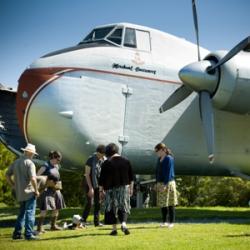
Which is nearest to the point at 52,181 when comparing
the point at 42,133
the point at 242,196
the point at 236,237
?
the point at 42,133

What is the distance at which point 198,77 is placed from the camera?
597 inches

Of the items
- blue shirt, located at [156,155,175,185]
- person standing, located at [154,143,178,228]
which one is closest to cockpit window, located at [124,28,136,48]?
person standing, located at [154,143,178,228]

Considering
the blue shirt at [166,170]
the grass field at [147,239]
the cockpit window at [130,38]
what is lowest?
the grass field at [147,239]

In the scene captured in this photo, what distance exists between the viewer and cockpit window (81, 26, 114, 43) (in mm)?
17188

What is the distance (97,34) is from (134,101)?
121 inches

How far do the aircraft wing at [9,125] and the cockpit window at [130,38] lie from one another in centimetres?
443

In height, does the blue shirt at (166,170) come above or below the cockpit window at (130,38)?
below

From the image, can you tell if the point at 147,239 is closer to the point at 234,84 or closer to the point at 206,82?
the point at 206,82

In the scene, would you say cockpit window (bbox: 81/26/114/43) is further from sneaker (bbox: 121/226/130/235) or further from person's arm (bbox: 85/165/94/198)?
sneaker (bbox: 121/226/130/235)

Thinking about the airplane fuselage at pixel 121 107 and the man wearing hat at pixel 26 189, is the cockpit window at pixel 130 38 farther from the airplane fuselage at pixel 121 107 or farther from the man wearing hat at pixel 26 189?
the man wearing hat at pixel 26 189

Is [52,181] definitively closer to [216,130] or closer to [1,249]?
[1,249]

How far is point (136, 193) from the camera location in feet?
67.0

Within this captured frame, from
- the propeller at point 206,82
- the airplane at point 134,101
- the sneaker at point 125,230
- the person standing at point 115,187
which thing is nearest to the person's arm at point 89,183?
the airplane at point 134,101

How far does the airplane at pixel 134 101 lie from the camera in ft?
49.4
